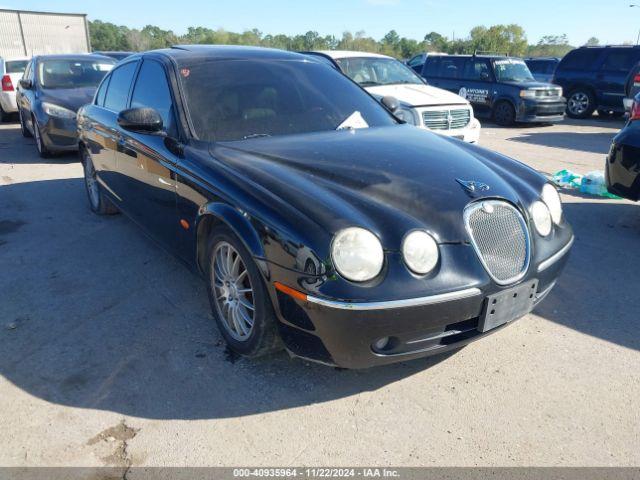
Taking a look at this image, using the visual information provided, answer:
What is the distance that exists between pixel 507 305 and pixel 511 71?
12.3 m

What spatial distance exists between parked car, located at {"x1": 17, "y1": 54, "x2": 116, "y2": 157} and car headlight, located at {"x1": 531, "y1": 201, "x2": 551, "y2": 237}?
24.6 feet

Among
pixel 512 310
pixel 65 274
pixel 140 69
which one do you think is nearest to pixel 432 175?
pixel 512 310

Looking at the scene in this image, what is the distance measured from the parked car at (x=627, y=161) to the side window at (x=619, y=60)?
412 inches

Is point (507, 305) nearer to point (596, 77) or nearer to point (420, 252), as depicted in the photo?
point (420, 252)

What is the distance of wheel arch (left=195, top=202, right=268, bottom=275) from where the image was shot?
260 centimetres

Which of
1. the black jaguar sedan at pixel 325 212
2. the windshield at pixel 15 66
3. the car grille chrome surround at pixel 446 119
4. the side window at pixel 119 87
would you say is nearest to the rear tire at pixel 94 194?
the side window at pixel 119 87

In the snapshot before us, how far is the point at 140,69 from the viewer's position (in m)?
4.30

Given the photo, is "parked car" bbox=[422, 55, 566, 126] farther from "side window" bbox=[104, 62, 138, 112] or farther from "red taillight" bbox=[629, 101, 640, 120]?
"side window" bbox=[104, 62, 138, 112]

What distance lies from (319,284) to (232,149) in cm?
127

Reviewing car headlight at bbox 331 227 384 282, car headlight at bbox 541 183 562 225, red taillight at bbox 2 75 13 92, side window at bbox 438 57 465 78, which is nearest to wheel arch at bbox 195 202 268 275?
car headlight at bbox 331 227 384 282

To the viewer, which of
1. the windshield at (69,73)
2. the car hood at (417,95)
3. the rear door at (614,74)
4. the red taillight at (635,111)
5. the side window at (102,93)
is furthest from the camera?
the rear door at (614,74)

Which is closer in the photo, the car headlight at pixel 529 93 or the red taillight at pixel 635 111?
the red taillight at pixel 635 111

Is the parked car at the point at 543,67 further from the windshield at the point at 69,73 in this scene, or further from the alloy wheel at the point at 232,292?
the alloy wheel at the point at 232,292

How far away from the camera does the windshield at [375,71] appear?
30.8ft
